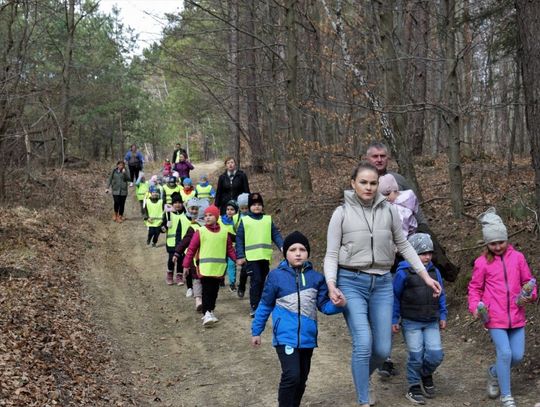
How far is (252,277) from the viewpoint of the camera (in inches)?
384

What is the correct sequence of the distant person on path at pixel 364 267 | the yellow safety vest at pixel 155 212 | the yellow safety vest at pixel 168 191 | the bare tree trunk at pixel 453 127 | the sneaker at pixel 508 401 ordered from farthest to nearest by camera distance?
the yellow safety vest at pixel 168 191 < the yellow safety vest at pixel 155 212 < the bare tree trunk at pixel 453 127 < the sneaker at pixel 508 401 < the distant person on path at pixel 364 267

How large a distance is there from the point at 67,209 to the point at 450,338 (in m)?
16.1

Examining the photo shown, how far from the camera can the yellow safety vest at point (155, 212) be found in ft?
55.2

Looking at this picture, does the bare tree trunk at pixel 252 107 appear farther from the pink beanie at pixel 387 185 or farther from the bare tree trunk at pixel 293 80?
the pink beanie at pixel 387 185

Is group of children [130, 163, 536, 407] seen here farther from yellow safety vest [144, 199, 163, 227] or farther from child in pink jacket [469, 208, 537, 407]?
yellow safety vest [144, 199, 163, 227]

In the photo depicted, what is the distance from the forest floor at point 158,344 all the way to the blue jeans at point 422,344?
15.0 inches

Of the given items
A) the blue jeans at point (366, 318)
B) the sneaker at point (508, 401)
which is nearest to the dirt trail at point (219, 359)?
the sneaker at point (508, 401)

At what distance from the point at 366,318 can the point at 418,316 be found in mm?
855

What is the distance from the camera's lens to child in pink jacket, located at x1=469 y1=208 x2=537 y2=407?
5.53 metres

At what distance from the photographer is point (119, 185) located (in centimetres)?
2111

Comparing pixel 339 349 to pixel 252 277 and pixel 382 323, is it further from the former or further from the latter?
pixel 382 323

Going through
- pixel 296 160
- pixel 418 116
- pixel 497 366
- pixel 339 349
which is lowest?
pixel 339 349

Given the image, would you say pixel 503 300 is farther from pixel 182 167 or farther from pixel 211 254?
pixel 182 167

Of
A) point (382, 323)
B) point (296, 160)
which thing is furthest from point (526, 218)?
point (296, 160)
